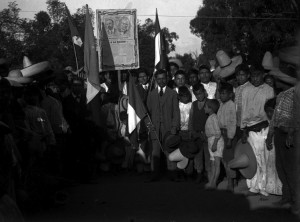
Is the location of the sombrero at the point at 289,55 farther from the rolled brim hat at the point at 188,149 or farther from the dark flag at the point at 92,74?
the dark flag at the point at 92,74

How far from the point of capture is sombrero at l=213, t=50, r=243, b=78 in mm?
11109

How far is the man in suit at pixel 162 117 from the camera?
446 inches

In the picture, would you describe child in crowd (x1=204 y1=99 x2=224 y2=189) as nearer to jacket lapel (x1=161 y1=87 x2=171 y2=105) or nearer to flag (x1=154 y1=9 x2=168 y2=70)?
jacket lapel (x1=161 y1=87 x2=171 y2=105)

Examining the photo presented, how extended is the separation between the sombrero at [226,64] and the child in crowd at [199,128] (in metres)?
0.51

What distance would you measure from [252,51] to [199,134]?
52.6ft

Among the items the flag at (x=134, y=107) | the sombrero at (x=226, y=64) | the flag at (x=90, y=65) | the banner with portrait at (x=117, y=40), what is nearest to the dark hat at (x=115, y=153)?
the flag at (x=134, y=107)

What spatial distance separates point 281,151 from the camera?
8.10 m

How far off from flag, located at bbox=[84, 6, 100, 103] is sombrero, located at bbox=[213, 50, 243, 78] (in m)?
2.46

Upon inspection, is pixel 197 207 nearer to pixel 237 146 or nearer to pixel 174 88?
pixel 237 146

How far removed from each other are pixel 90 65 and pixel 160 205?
504cm

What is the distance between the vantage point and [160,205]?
8.48m

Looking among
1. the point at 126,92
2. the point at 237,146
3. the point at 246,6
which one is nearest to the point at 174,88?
the point at 126,92

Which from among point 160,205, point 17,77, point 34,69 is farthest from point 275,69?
point 17,77

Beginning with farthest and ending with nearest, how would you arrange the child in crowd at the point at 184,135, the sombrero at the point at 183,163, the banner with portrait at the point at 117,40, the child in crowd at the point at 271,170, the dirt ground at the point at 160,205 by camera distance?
the banner with portrait at the point at 117,40, the sombrero at the point at 183,163, the child in crowd at the point at 184,135, the child in crowd at the point at 271,170, the dirt ground at the point at 160,205
